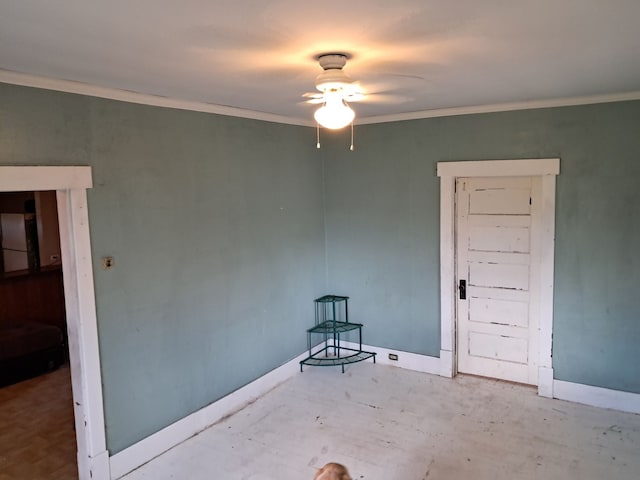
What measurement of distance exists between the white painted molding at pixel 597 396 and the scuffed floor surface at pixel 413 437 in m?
0.08

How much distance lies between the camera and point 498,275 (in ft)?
15.0

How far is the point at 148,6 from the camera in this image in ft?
5.55

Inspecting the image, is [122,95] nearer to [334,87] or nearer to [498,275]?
[334,87]

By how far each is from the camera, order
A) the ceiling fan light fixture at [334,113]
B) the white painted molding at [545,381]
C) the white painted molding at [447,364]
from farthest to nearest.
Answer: the white painted molding at [447,364] < the white painted molding at [545,381] < the ceiling fan light fixture at [334,113]

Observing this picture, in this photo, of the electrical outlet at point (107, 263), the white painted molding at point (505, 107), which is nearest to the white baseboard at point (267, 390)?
the electrical outlet at point (107, 263)

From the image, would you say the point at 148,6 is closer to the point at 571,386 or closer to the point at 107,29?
the point at 107,29

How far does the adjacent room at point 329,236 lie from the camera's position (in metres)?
2.28

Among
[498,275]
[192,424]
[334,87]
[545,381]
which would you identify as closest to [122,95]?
[334,87]

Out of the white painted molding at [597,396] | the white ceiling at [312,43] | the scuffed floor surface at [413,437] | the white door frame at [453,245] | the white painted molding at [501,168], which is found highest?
the white ceiling at [312,43]

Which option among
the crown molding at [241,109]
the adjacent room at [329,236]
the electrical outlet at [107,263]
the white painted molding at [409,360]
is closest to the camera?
the adjacent room at [329,236]

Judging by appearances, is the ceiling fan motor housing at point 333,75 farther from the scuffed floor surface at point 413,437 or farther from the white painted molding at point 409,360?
the white painted molding at point 409,360

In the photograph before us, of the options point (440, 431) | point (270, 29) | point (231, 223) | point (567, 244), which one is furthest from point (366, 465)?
point (270, 29)

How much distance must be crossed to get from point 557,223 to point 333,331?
2347 mm

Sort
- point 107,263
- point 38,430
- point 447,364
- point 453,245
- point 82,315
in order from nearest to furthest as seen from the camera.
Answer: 1. point 82,315
2. point 107,263
3. point 38,430
4. point 453,245
5. point 447,364
